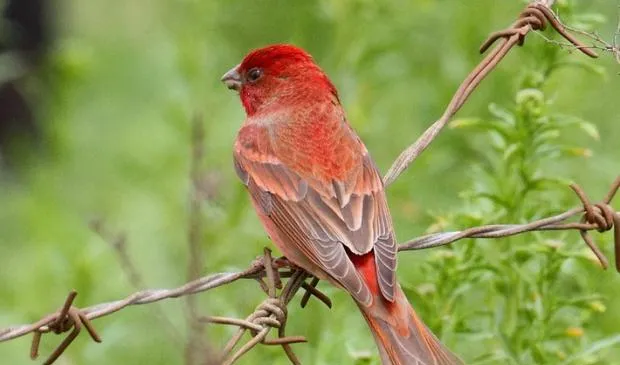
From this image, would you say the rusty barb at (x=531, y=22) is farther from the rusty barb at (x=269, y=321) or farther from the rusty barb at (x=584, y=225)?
the rusty barb at (x=269, y=321)

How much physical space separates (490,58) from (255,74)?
1.91 metres

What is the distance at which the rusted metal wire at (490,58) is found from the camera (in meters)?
5.05

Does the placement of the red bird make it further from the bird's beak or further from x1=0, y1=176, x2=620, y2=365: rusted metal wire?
x1=0, y1=176, x2=620, y2=365: rusted metal wire

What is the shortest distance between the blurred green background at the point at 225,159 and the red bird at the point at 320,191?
1.40 ft

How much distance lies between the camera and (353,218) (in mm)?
5668

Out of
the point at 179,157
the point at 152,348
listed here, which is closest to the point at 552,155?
the point at 152,348

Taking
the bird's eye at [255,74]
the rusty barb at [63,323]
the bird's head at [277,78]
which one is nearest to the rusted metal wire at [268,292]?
the rusty barb at [63,323]

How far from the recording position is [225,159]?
9008 mm

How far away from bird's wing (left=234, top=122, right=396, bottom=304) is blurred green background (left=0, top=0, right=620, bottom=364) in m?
0.38

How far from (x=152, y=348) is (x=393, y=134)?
2.18 meters

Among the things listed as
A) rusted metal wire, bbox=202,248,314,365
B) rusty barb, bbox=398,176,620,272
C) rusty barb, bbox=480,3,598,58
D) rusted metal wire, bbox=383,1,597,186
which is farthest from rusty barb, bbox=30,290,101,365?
rusty barb, bbox=480,3,598,58

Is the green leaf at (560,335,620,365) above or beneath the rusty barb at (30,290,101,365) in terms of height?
beneath

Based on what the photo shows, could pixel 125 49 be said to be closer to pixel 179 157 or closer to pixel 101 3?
pixel 179 157

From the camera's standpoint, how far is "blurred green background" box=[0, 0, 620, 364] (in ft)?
23.6
